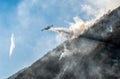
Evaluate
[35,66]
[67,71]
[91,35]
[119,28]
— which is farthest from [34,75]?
[119,28]

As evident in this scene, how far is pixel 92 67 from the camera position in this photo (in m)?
44.0

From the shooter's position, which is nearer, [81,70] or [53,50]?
[81,70]

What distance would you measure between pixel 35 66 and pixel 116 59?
Result: 31.4ft

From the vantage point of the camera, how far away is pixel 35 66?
47281 mm

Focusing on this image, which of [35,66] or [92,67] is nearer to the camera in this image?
[92,67]

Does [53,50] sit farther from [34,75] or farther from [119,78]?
[119,78]

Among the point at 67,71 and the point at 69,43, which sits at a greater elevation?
the point at 69,43

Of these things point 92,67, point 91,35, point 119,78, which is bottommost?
point 119,78

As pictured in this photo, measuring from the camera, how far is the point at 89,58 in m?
44.5

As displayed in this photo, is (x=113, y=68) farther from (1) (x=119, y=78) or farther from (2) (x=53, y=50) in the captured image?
(2) (x=53, y=50)

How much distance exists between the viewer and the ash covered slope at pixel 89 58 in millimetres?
43344

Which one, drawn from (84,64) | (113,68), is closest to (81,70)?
(84,64)

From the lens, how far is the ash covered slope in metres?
43.3

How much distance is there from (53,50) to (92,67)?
5672mm
